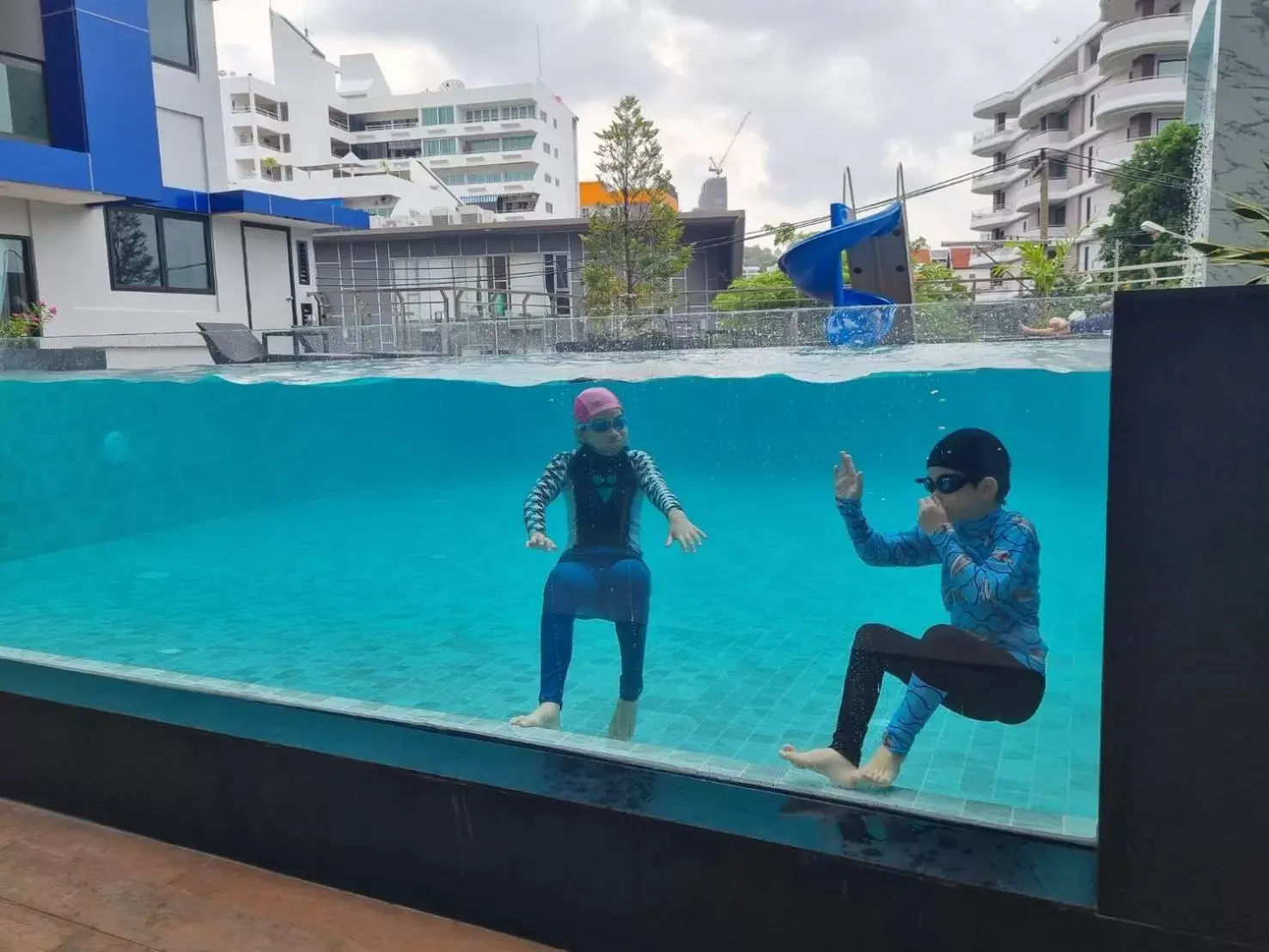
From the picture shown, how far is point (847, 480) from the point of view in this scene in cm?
297

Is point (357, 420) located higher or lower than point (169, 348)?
lower

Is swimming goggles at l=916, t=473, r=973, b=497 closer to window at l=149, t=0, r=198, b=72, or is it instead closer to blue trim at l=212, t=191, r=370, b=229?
blue trim at l=212, t=191, r=370, b=229

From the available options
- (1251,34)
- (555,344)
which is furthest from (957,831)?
(1251,34)

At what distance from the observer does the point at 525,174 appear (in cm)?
7575

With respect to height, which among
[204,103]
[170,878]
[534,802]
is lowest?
[170,878]

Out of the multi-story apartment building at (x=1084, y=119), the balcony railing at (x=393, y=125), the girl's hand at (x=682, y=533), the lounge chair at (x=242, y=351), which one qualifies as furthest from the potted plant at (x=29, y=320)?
the balcony railing at (x=393, y=125)

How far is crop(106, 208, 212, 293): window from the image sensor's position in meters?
18.2

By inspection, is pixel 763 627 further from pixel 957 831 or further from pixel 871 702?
pixel 957 831

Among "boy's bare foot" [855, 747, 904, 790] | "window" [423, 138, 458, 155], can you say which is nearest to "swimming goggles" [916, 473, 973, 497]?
"boy's bare foot" [855, 747, 904, 790]

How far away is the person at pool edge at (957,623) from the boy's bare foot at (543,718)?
1.00m

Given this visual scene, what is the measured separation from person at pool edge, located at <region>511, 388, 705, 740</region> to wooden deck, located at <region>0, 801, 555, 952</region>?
0.88 meters

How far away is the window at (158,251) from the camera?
18172 millimetres

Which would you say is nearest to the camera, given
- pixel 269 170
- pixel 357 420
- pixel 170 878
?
pixel 170 878

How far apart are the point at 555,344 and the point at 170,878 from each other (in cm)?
398
